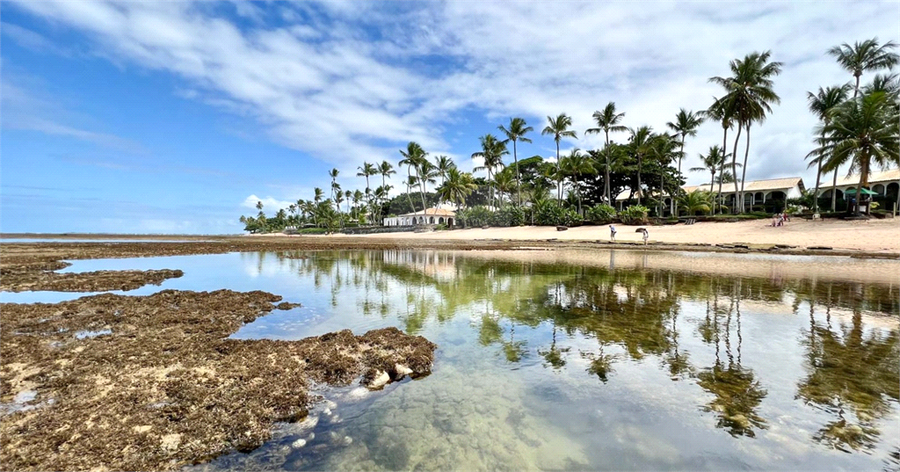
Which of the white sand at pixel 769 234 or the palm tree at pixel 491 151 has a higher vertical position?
the palm tree at pixel 491 151

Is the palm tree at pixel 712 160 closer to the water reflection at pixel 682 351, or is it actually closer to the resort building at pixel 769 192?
the resort building at pixel 769 192

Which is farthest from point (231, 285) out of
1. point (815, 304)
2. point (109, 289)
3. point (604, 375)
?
point (815, 304)

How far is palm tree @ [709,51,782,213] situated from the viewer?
38.9 m

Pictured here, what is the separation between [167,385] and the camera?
526 centimetres

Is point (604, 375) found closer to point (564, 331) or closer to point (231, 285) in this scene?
point (564, 331)

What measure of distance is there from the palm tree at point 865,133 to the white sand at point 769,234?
3950 millimetres

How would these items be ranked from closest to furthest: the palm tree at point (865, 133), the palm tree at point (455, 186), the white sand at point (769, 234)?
the white sand at point (769, 234), the palm tree at point (865, 133), the palm tree at point (455, 186)

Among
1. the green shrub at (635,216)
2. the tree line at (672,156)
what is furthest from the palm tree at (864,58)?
the green shrub at (635,216)

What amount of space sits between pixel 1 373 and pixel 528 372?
796 centimetres

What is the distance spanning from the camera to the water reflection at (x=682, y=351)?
4.42 meters

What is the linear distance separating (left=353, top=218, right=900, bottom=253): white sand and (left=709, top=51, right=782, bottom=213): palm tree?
38.0 feet

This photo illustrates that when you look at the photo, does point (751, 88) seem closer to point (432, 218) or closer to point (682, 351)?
point (682, 351)

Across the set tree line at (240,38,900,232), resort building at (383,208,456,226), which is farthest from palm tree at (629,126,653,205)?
resort building at (383,208,456,226)

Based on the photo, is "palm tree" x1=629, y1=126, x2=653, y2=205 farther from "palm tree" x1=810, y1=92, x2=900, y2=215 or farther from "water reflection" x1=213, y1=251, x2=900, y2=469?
"water reflection" x1=213, y1=251, x2=900, y2=469
